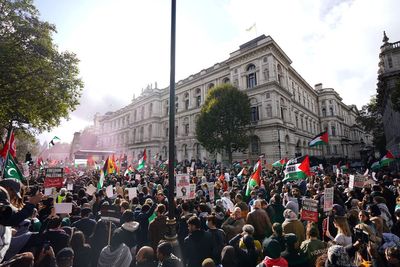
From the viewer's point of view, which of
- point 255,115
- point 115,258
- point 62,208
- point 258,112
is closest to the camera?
point 115,258

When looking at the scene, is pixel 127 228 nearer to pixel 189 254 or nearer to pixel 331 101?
Result: pixel 189 254

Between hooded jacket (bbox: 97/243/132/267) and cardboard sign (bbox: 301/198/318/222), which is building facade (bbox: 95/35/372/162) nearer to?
cardboard sign (bbox: 301/198/318/222)

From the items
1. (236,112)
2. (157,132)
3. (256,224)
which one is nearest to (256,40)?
(236,112)

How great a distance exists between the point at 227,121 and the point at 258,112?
7927mm

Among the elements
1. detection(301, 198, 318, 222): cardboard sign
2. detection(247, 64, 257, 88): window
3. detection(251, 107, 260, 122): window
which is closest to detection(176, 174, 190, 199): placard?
detection(301, 198, 318, 222): cardboard sign

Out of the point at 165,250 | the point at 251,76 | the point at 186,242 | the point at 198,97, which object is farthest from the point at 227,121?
the point at 165,250

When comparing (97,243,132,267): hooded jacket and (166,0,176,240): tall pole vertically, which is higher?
(166,0,176,240): tall pole

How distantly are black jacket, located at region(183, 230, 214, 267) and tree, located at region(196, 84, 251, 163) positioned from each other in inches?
1097

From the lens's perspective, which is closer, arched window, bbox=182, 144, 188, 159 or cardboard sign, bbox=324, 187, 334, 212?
cardboard sign, bbox=324, 187, 334, 212

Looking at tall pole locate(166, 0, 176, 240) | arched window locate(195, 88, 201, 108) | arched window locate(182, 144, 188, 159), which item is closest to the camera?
tall pole locate(166, 0, 176, 240)

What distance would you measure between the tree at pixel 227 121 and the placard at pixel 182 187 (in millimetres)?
24399

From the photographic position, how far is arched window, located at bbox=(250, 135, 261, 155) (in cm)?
3716

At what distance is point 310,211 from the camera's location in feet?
17.4

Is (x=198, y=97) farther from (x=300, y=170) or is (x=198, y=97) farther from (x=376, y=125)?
(x=376, y=125)
